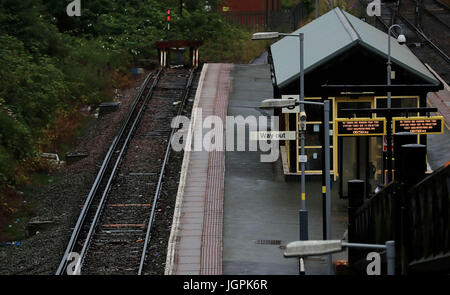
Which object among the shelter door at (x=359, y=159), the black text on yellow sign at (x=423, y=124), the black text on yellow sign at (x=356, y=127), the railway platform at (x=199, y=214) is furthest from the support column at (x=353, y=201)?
the shelter door at (x=359, y=159)

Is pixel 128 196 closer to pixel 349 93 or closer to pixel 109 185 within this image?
pixel 109 185

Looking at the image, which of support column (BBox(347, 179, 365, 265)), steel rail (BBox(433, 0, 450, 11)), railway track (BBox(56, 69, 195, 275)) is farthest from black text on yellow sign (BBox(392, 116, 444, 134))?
steel rail (BBox(433, 0, 450, 11))

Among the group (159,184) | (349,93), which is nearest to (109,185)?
(159,184)

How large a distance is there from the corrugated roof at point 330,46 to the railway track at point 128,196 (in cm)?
547

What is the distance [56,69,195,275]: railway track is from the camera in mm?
24266

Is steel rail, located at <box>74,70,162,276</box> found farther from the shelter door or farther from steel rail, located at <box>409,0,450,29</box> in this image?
steel rail, located at <box>409,0,450,29</box>

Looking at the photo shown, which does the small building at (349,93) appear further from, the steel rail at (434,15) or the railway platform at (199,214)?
the steel rail at (434,15)

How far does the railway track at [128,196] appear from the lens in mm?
24266

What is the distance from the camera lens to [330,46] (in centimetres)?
3366

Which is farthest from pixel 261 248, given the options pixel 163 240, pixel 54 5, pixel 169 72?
pixel 54 5

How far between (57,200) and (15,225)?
95.4 inches

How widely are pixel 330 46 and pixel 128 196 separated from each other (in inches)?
379

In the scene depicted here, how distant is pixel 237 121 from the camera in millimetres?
40062

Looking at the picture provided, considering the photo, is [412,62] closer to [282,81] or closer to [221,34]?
[282,81]
